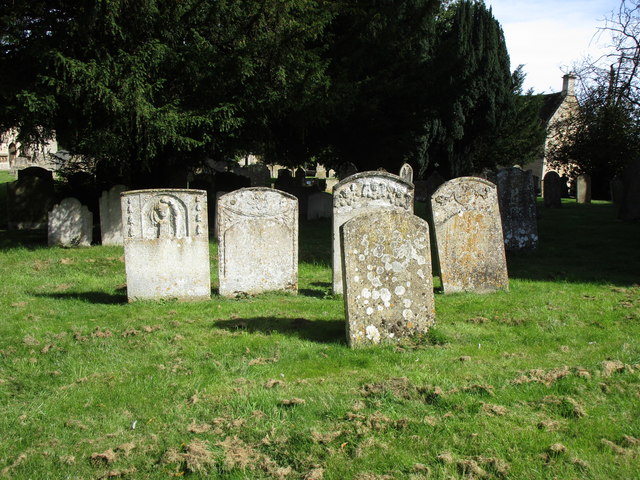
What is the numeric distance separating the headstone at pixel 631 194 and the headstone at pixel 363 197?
1065cm

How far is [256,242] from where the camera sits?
28.3 ft

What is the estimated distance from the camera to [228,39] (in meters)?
13.7

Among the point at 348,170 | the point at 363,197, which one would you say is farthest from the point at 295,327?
the point at 348,170

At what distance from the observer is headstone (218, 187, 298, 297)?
8.51 metres

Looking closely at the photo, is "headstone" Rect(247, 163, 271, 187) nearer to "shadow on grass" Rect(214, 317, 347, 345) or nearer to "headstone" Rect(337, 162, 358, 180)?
"headstone" Rect(337, 162, 358, 180)

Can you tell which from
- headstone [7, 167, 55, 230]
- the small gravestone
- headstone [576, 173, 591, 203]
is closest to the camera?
headstone [7, 167, 55, 230]

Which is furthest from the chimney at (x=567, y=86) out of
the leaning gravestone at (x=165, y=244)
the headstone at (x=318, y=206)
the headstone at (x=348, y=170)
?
the leaning gravestone at (x=165, y=244)

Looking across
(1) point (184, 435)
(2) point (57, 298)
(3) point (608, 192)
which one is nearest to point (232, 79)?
(2) point (57, 298)

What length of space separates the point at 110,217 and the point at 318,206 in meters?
6.49

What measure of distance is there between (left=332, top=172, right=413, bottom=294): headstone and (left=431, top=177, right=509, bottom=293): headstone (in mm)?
532

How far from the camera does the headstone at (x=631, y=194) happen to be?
1645 cm

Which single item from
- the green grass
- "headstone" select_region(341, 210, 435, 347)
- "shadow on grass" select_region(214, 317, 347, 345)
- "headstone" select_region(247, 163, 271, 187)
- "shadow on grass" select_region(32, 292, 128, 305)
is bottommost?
the green grass

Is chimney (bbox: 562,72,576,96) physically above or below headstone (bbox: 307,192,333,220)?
above

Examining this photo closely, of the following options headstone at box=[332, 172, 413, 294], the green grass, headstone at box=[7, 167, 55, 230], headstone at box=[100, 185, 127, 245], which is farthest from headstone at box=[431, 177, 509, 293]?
headstone at box=[7, 167, 55, 230]
